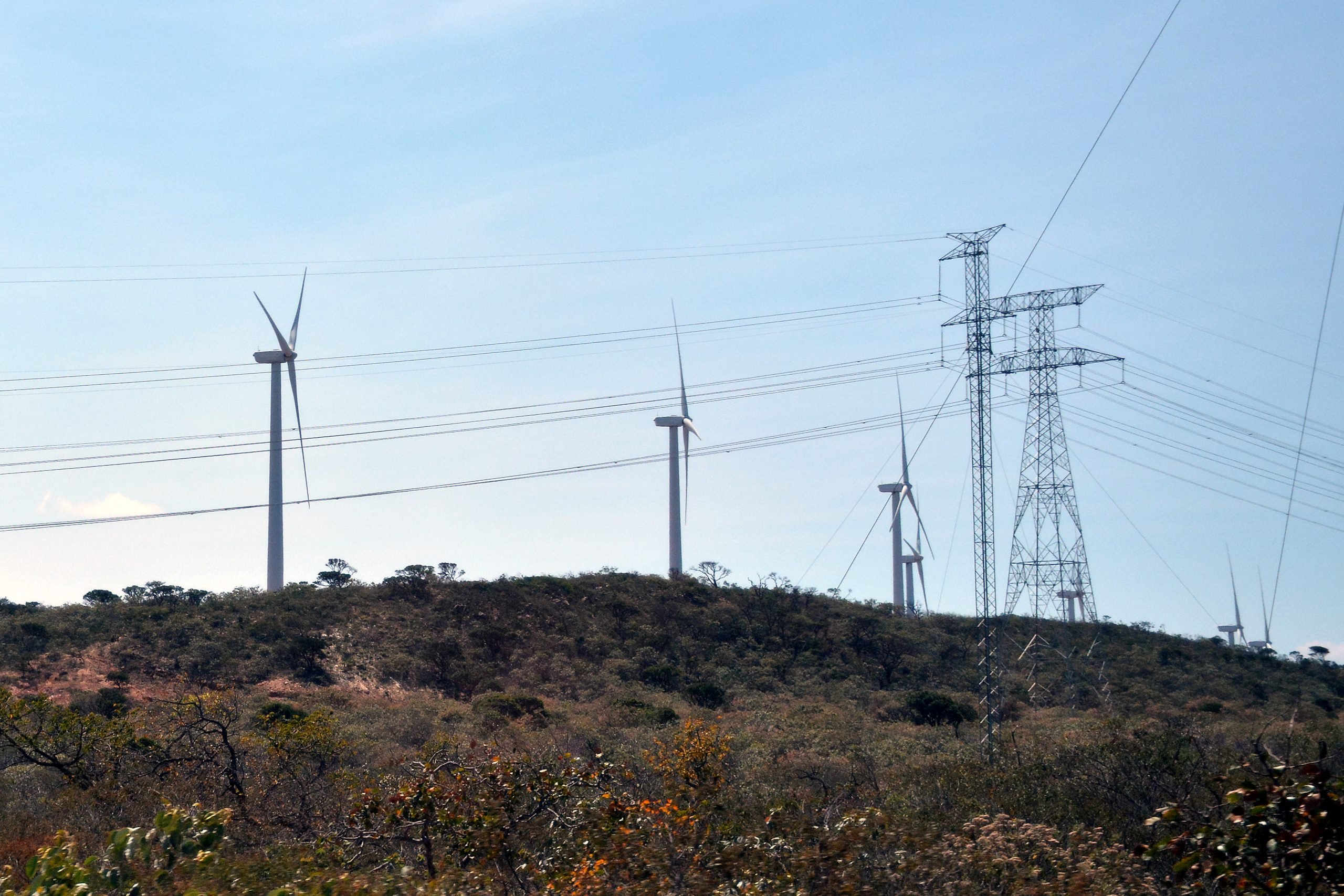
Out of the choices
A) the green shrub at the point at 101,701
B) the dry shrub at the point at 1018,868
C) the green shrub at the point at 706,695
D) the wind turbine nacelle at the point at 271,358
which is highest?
the wind turbine nacelle at the point at 271,358

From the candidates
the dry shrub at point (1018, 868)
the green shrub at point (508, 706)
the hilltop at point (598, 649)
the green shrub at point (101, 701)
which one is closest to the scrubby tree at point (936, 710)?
the hilltop at point (598, 649)

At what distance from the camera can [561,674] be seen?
203ft

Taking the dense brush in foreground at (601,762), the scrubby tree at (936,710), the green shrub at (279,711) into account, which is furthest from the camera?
the scrubby tree at (936,710)

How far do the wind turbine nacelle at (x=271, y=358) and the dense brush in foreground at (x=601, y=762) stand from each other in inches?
596

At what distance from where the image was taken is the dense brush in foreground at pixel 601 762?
9281 millimetres

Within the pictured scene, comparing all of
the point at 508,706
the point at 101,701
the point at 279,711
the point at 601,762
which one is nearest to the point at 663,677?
the point at 508,706

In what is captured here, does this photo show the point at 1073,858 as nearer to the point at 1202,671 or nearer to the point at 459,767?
the point at 459,767

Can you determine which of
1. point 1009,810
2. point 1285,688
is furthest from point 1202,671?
point 1009,810

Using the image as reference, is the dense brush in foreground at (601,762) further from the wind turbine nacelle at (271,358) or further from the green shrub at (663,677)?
the wind turbine nacelle at (271,358)

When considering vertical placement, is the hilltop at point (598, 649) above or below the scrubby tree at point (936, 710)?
above

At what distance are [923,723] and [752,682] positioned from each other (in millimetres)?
13250

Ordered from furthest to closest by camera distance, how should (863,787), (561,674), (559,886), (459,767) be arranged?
(561,674) → (863,787) → (459,767) → (559,886)

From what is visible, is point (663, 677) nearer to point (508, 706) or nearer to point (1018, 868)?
point (508, 706)

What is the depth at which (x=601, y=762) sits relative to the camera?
627 inches
